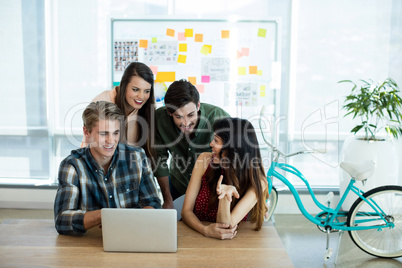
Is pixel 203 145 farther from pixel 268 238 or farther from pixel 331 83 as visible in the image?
pixel 331 83

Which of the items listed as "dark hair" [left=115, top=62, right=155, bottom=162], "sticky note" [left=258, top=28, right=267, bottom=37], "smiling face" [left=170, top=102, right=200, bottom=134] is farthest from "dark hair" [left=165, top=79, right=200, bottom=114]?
"sticky note" [left=258, top=28, right=267, bottom=37]

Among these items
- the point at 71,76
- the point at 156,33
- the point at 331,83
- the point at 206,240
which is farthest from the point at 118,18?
the point at 206,240

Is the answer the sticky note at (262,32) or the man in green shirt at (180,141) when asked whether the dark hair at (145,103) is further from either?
the sticky note at (262,32)

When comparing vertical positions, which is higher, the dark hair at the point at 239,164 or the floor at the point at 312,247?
the dark hair at the point at 239,164

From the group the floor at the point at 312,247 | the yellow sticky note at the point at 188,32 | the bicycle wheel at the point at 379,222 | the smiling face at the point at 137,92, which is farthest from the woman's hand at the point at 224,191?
the yellow sticky note at the point at 188,32

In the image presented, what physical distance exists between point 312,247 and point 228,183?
1.47 m

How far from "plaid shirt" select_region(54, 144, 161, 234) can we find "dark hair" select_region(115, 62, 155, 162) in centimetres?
47

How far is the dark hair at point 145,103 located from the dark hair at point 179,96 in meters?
0.24

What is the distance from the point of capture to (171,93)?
2.07 metres

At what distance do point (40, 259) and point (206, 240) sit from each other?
575mm

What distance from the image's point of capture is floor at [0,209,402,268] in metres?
2.57

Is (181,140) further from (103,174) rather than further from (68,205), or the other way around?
(68,205)

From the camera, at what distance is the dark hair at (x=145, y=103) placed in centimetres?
224

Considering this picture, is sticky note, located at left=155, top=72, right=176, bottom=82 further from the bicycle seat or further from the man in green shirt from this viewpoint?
the bicycle seat
